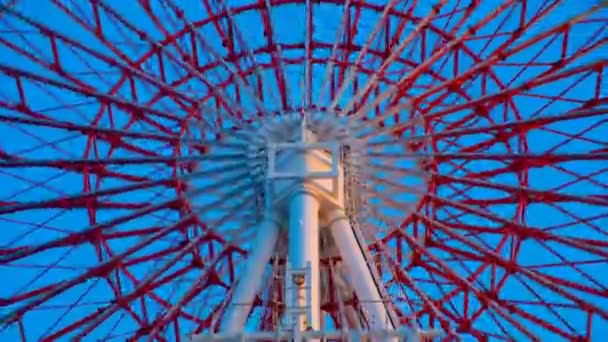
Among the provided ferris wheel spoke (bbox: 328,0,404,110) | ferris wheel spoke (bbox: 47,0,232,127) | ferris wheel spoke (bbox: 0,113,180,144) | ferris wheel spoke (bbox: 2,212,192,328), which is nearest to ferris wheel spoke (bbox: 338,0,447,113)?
ferris wheel spoke (bbox: 328,0,404,110)

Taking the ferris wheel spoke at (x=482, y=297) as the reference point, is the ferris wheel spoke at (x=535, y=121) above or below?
above

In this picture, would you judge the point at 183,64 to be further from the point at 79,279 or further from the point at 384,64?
the point at 79,279

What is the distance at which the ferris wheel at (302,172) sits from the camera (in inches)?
800

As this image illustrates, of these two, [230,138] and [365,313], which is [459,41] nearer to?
[230,138]

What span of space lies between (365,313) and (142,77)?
9195 mm

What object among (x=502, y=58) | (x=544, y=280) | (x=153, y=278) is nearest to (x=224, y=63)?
(x=153, y=278)

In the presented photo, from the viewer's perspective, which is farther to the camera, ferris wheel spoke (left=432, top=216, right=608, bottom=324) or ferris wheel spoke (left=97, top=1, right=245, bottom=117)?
ferris wheel spoke (left=97, top=1, right=245, bottom=117)

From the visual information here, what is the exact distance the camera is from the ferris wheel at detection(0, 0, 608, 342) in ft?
66.7

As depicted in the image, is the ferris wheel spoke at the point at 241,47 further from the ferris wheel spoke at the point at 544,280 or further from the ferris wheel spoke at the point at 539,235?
the ferris wheel spoke at the point at 539,235

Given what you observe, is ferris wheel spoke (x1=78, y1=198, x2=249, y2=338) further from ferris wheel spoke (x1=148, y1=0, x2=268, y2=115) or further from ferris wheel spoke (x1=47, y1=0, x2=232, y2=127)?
ferris wheel spoke (x1=47, y1=0, x2=232, y2=127)

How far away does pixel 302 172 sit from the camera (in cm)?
2020

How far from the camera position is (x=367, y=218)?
75.0ft

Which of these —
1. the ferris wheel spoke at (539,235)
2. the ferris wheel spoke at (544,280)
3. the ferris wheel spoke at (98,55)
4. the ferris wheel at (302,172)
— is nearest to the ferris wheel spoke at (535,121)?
the ferris wheel at (302,172)

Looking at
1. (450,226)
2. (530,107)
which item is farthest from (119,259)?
(530,107)
